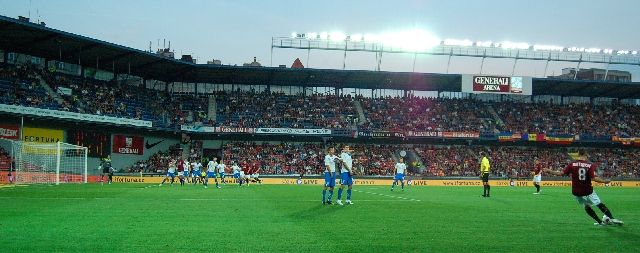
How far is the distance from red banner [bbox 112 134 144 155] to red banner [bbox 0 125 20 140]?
9.55 metres

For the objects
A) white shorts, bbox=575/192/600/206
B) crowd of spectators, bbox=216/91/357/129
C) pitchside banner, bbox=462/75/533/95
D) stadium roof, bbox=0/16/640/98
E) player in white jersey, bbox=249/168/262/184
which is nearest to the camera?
white shorts, bbox=575/192/600/206

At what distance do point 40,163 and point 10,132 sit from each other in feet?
31.3

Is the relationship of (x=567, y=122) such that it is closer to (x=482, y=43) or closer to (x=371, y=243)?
(x=482, y=43)

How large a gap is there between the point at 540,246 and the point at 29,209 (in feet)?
45.2

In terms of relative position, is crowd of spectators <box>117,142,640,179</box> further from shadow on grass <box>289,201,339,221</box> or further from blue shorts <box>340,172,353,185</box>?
shadow on grass <box>289,201,339,221</box>

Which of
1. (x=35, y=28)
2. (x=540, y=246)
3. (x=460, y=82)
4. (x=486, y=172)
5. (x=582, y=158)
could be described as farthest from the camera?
(x=460, y=82)

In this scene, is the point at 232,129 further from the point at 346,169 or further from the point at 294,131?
the point at 346,169

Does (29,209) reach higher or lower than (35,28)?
lower

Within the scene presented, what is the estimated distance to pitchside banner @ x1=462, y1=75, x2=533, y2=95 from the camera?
199ft

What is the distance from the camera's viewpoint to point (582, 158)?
1354 cm

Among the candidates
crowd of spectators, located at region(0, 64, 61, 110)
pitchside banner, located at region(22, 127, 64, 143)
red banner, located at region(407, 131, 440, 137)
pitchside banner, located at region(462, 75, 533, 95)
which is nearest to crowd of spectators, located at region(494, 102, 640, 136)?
pitchside banner, located at region(462, 75, 533, 95)

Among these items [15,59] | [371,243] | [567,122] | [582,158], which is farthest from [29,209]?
[567,122]

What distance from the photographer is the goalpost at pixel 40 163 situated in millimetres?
34750

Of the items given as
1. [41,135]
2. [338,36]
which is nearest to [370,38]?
[338,36]
